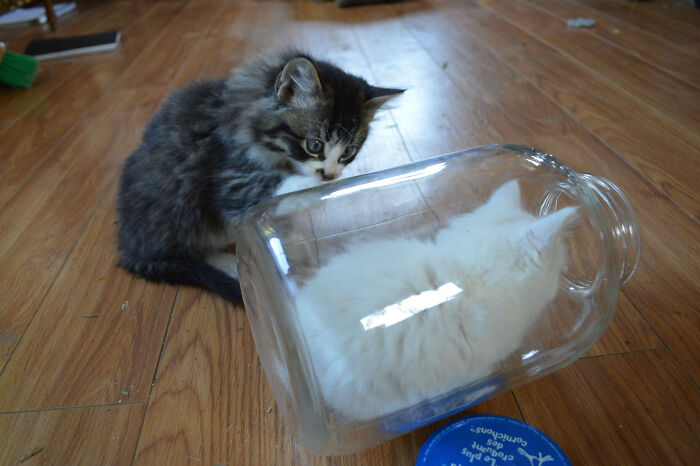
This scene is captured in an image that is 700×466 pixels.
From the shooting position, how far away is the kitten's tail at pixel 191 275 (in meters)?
0.81

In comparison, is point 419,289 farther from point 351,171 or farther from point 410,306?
point 351,171

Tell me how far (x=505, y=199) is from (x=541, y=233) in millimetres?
109

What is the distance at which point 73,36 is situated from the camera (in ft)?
7.49

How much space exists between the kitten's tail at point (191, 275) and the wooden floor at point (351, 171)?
3cm

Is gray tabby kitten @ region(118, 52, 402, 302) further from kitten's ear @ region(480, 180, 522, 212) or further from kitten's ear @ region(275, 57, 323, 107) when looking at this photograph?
kitten's ear @ region(480, 180, 522, 212)

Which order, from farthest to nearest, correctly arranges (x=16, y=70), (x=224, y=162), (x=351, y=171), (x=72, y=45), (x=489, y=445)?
(x=72, y=45) < (x=16, y=70) < (x=351, y=171) < (x=224, y=162) < (x=489, y=445)

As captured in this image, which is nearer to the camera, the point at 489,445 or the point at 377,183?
the point at 489,445

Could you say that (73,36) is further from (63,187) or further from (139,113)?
(63,187)

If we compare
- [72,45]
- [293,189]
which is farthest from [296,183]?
[72,45]

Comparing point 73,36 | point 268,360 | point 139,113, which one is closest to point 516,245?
point 268,360

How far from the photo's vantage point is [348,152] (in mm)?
931

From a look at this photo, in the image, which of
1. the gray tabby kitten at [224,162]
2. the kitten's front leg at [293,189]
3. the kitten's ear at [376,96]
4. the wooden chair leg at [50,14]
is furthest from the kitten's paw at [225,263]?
the wooden chair leg at [50,14]

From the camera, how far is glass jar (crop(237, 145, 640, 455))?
0.55 meters

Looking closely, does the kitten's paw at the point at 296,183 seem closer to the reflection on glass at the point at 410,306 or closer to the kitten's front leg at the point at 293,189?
the kitten's front leg at the point at 293,189
